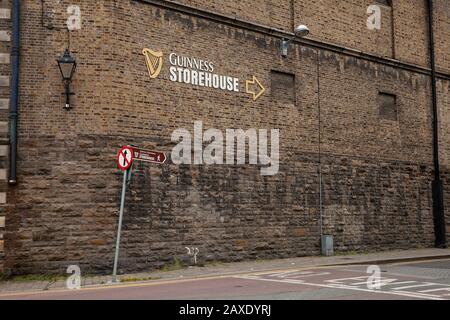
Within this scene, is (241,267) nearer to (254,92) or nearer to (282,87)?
(254,92)

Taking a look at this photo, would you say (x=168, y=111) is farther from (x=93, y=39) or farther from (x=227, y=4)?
(x=227, y=4)

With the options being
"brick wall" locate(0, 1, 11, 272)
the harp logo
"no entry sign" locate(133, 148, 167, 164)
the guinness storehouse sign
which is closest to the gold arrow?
the guinness storehouse sign

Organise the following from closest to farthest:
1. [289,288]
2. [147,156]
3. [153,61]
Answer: [289,288]
[147,156]
[153,61]

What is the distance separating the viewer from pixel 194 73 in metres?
15.8

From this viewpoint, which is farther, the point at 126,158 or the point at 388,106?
the point at 388,106

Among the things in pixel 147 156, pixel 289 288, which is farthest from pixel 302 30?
pixel 289 288

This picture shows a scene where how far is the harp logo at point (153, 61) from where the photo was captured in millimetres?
14883

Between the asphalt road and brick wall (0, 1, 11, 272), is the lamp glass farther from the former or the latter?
the asphalt road

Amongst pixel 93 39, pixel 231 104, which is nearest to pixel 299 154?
pixel 231 104

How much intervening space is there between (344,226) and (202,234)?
18.0 ft

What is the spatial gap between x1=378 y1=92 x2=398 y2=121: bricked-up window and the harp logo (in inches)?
353

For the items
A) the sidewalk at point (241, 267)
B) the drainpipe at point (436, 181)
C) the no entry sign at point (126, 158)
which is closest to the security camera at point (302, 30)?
the sidewalk at point (241, 267)

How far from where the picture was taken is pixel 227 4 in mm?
16734

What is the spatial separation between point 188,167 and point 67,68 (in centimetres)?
400
